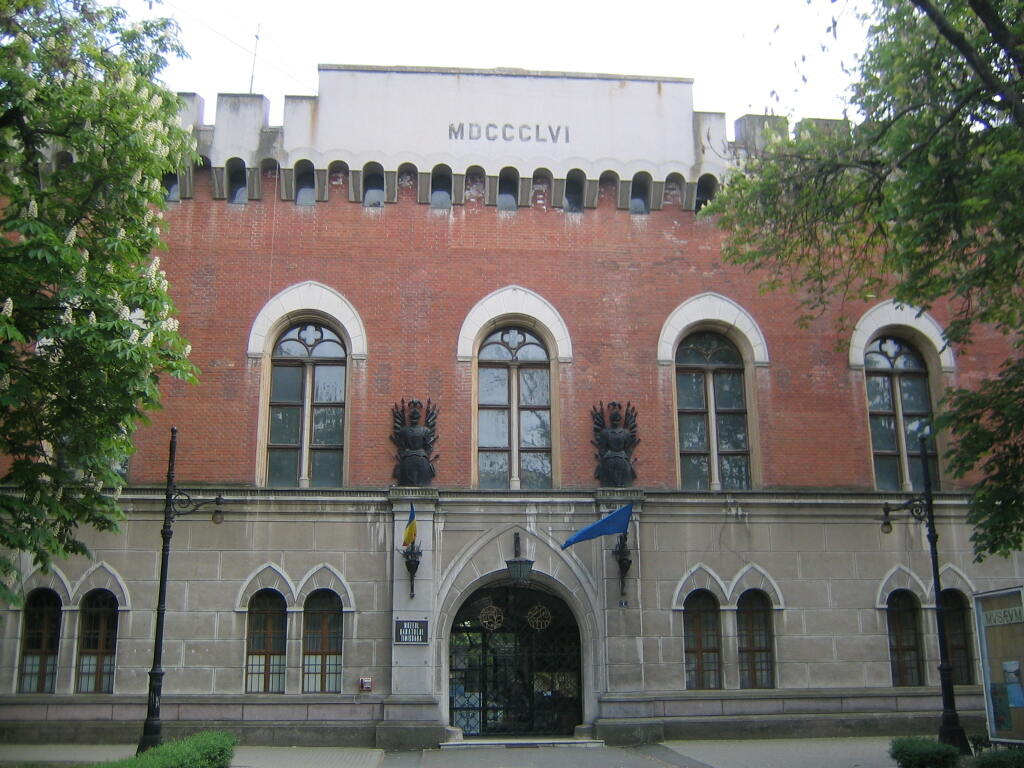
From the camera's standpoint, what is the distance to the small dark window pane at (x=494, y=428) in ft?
68.7

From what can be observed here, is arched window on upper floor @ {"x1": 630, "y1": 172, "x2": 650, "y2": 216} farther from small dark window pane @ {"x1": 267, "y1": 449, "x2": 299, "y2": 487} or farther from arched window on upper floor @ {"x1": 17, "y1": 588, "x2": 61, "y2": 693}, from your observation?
arched window on upper floor @ {"x1": 17, "y1": 588, "x2": 61, "y2": 693}

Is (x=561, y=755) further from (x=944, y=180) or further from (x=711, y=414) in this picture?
(x=944, y=180)

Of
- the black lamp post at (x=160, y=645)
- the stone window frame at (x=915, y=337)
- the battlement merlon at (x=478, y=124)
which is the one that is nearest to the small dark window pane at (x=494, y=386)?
the battlement merlon at (x=478, y=124)

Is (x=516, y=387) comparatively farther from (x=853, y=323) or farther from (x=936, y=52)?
(x=936, y=52)

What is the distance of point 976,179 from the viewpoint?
578 inches

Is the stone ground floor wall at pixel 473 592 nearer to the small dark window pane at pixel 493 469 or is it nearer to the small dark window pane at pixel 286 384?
the small dark window pane at pixel 493 469

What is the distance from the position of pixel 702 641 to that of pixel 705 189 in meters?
9.55

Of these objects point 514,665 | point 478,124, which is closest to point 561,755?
point 514,665

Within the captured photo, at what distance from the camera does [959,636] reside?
20.5 m

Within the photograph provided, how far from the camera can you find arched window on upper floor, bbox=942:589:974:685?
66.8 feet

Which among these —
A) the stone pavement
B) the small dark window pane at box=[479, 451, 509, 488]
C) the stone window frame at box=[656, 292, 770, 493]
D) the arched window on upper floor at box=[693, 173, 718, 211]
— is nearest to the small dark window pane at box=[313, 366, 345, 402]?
the small dark window pane at box=[479, 451, 509, 488]

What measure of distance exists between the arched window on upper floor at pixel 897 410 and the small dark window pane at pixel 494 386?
7.69 m

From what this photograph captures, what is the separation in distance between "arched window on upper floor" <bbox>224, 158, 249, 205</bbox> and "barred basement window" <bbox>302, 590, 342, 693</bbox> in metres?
8.32

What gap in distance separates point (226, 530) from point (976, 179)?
46.9 ft
